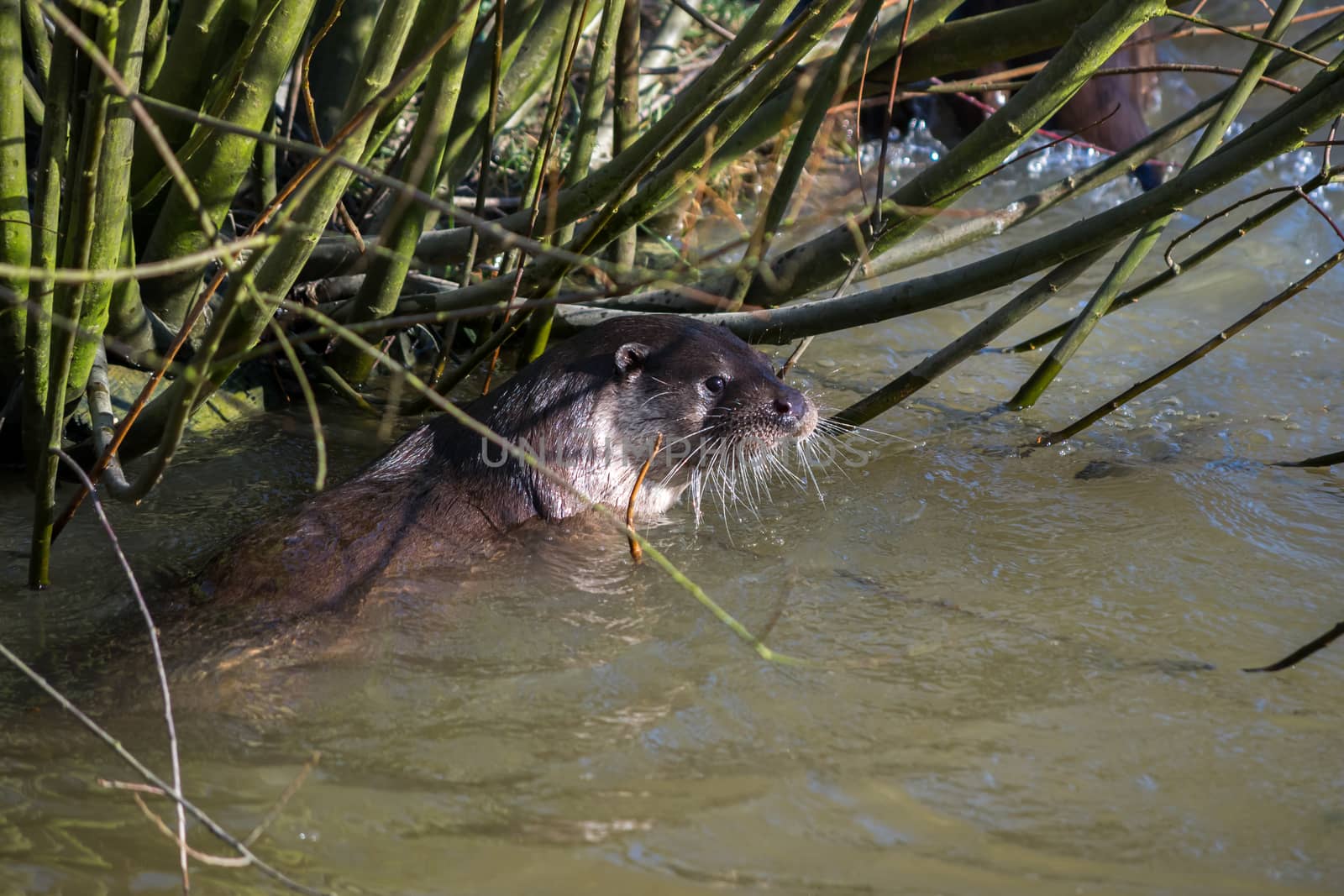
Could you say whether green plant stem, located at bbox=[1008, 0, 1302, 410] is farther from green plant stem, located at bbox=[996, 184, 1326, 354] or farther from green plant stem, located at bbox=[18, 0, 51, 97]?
green plant stem, located at bbox=[18, 0, 51, 97]

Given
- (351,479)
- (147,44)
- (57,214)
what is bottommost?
(351,479)

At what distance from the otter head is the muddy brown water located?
0.60 feet

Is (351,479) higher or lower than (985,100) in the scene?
lower

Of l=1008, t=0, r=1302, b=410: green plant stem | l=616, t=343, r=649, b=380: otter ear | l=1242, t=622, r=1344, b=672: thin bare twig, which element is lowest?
l=1242, t=622, r=1344, b=672: thin bare twig

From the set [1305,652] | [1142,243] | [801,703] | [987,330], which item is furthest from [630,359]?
[1305,652]

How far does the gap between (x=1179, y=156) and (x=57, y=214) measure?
510 centimetres

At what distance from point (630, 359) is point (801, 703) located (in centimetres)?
Answer: 113

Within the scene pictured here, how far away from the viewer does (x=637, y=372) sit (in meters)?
3.01

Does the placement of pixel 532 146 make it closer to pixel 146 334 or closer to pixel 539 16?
pixel 539 16

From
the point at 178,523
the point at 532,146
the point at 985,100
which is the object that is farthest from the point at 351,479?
the point at 985,100

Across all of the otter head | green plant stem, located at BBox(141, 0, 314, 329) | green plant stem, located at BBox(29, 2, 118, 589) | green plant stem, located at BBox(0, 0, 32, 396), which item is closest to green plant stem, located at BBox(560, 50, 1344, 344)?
the otter head

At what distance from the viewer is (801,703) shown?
7.00 feet

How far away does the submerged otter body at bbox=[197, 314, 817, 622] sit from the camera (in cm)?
260

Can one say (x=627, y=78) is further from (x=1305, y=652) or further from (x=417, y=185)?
(x=1305, y=652)
